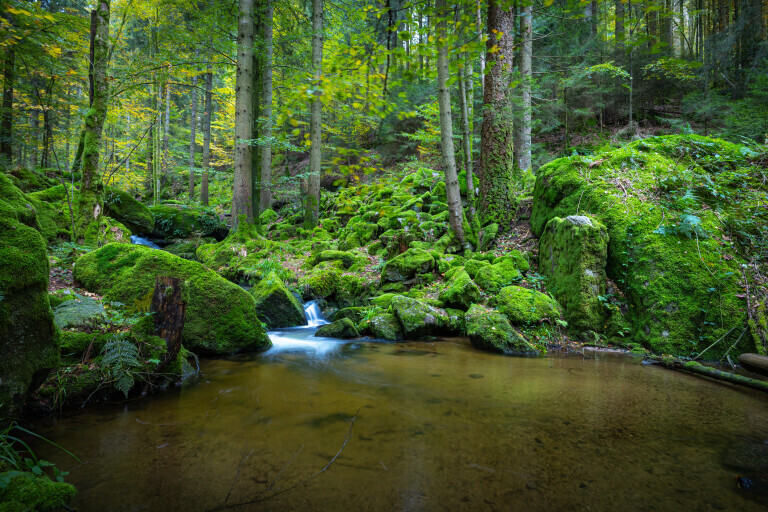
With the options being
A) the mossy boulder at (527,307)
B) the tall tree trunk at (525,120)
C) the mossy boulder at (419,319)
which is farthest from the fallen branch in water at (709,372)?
the tall tree trunk at (525,120)

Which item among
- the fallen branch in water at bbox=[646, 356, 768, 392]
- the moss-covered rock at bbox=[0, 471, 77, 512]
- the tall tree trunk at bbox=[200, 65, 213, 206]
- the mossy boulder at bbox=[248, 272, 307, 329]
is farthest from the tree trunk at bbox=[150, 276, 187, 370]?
the tall tree trunk at bbox=[200, 65, 213, 206]

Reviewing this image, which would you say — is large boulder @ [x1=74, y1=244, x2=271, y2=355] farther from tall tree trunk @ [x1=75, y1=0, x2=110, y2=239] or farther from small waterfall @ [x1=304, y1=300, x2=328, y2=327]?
small waterfall @ [x1=304, y1=300, x2=328, y2=327]

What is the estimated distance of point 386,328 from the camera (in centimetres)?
628

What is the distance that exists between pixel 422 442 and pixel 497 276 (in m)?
4.64

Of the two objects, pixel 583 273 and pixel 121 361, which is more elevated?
pixel 583 273

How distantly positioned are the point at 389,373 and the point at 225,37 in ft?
36.9

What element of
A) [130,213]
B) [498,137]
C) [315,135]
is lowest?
[130,213]

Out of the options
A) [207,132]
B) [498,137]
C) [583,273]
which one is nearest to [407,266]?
[583,273]

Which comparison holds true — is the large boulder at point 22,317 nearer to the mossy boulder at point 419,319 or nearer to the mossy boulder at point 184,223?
the mossy boulder at point 419,319

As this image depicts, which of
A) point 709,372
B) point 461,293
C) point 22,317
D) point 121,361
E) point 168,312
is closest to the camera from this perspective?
point 22,317

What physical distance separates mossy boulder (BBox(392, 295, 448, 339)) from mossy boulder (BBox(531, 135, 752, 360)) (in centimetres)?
305

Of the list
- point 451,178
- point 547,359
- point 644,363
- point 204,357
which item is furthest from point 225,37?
point 644,363

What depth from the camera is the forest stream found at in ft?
6.78

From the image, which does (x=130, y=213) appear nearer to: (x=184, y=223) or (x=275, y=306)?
(x=184, y=223)
